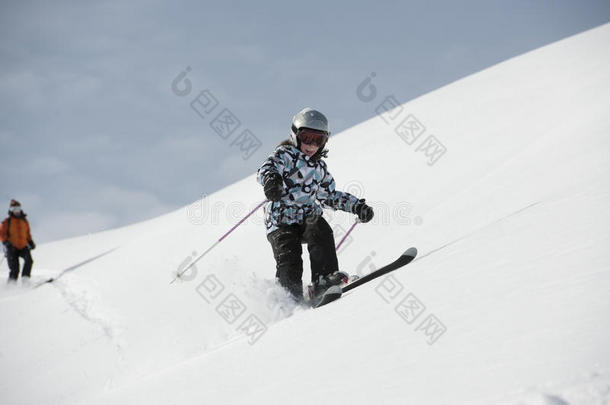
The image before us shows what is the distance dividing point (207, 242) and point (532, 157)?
552cm

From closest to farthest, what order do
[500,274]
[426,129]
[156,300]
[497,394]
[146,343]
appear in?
[497,394]
[500,274]
[146,343]
[156,300]
[426,129]

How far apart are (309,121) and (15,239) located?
28.1 ft

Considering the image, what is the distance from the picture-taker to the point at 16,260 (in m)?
9.52

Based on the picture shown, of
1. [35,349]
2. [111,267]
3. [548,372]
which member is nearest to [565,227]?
[548,372]

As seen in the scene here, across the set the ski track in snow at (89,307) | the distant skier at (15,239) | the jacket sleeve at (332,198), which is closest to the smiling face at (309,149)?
the jacket sleeve at (332,198)

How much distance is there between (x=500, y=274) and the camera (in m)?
1.94

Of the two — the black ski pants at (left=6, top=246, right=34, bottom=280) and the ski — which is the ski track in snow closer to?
the black ski pants at (left=6, top=246, right=34, bottom=280)

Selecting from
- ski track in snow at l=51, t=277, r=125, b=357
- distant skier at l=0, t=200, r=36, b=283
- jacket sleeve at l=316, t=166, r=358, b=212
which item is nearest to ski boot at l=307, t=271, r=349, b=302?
jacket sleeve at l=316, t=166, r=358, b=212

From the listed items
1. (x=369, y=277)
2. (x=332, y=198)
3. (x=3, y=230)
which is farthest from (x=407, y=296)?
(x=3, y=230)

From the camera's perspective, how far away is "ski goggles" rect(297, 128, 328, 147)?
3.54 m

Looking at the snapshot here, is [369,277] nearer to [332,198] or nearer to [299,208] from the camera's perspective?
[299,208]

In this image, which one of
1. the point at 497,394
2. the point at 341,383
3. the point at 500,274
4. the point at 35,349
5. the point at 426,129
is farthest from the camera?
the point at 426,129

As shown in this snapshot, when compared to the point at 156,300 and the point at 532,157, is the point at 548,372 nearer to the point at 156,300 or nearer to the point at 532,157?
the point at 532,157

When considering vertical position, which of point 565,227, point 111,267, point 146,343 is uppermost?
point 111,267
